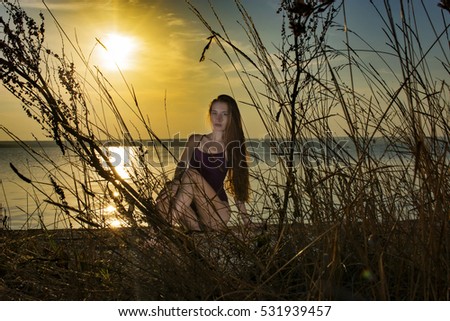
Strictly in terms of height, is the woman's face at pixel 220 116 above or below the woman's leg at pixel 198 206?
above

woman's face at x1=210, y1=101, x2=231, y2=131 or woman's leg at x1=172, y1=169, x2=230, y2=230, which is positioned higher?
woman's face at x1=210, y1=101, x2=231, y2=131

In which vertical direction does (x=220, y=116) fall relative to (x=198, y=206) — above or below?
above

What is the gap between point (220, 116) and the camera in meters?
4.57

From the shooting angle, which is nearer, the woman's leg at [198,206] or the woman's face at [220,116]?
the woman's leg at [198,206]

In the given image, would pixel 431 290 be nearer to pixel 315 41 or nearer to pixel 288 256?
pixel 288 256

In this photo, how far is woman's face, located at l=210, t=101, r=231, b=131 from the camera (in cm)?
452

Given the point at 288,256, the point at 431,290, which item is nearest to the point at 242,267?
the point at 288,256

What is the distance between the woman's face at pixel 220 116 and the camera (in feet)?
14.8

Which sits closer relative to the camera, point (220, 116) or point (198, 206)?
point (198, 206)

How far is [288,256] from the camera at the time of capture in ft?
6.00
